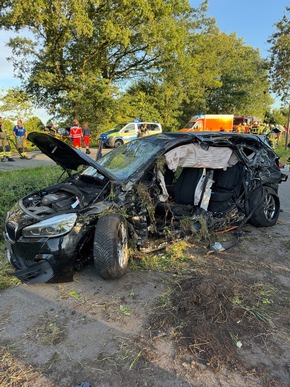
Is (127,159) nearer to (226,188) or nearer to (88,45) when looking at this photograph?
(226,188)

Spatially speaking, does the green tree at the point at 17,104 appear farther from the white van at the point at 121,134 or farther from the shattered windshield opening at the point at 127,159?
the shattered windshield opening at the point at 127,159

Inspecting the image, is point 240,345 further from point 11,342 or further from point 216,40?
point 216,40

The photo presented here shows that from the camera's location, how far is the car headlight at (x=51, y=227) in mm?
3115

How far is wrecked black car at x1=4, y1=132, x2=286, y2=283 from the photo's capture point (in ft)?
10.4

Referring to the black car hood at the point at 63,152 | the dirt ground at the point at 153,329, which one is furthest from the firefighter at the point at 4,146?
the dirt ground at the point at 153,329

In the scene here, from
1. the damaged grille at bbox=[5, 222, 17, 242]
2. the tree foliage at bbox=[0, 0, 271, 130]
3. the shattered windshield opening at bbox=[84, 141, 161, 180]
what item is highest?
the tree foliage at bbox=[0, 0, 271, 130]

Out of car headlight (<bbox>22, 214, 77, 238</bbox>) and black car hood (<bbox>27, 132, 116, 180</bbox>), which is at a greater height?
black car hood (<bbox>27, 132, 116, 180</bbox>)

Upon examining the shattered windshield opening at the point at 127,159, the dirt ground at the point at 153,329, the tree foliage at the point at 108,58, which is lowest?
the dirt ground at the point at 153,329

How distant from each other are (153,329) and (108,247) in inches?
36.3

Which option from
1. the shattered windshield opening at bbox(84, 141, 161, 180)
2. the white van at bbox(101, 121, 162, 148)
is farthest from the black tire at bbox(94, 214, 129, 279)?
the white van at bbox(101, 121, 162, 148)

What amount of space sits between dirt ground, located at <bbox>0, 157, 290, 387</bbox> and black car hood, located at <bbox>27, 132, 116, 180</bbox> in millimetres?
1352

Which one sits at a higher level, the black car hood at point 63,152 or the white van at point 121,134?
the black car hood at point 63,152

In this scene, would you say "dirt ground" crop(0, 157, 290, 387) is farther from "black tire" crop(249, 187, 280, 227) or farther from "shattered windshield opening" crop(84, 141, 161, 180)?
A: "black tire" crop(249, 187, 280, 227)

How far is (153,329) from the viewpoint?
2705 mm
